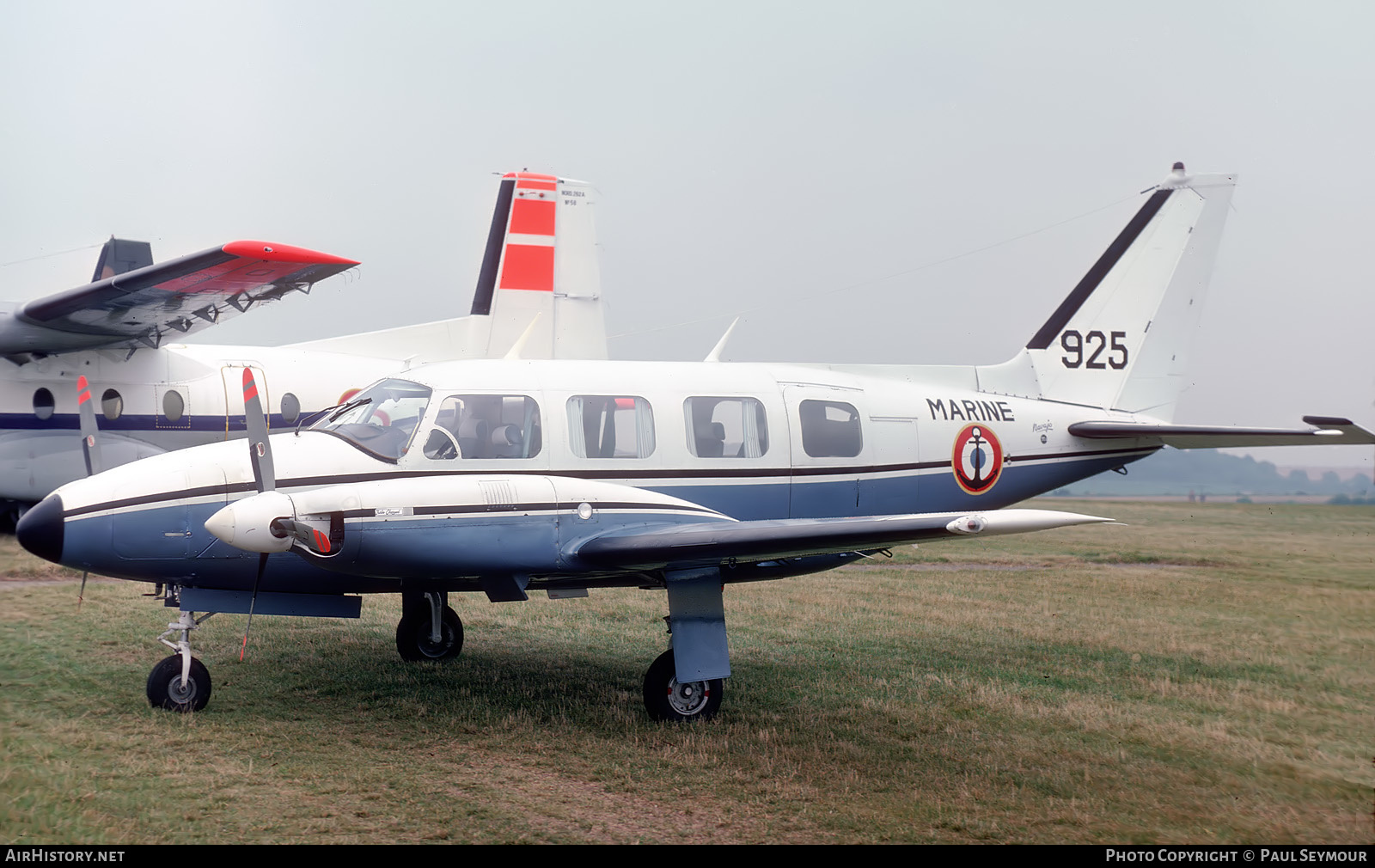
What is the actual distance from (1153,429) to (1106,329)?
1445 millimetres

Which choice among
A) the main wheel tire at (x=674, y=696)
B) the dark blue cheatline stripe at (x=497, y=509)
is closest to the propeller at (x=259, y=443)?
the dark blue cheatline stripe at (x=497, y=509)

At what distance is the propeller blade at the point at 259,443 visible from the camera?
6680 millimetres

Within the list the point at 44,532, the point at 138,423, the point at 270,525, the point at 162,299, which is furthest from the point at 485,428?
the point at 138,423

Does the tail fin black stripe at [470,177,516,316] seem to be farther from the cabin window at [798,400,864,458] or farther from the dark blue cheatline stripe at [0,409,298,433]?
the cabin window at [798,400,864,458]

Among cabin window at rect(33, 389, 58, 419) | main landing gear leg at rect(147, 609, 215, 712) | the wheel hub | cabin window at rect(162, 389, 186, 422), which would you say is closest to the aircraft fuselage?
main landing gear leg at rect(147, 609, 215, 712)

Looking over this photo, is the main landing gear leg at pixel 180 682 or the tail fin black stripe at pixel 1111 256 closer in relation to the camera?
the main landing gear leg at pixel 180 682

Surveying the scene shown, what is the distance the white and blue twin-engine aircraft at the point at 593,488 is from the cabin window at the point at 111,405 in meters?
6.28

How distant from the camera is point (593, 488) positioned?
7.18 meters

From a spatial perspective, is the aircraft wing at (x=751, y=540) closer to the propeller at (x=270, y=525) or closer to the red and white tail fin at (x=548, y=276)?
the propeller at (x=270, y=525)

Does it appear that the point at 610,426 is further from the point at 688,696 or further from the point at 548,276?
the point at 548,276

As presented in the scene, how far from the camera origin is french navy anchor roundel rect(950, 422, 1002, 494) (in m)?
9.45

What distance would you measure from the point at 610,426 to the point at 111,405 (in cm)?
846

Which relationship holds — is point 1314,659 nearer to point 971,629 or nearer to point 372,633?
point 971,629

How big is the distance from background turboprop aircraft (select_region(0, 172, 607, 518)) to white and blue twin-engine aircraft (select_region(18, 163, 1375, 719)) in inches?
120
